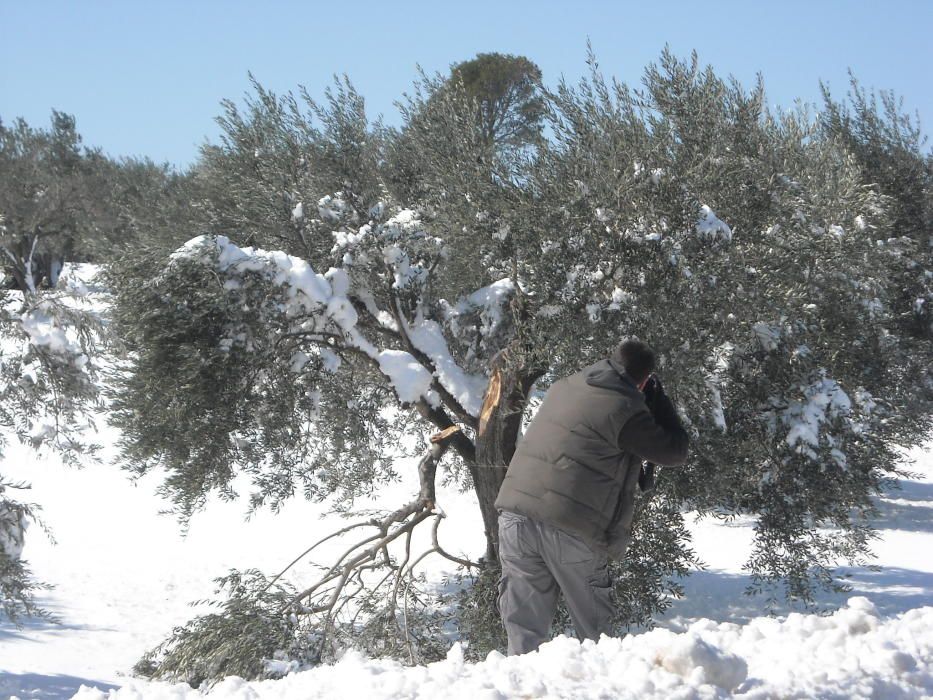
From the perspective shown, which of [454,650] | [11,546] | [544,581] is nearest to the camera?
[454,650]

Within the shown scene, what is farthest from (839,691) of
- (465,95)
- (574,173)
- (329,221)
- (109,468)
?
(109,468)

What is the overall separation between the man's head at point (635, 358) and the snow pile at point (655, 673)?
1.21m

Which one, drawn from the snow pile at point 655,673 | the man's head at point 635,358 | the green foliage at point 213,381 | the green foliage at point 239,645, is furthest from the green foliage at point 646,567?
the snow pile at point 655,673

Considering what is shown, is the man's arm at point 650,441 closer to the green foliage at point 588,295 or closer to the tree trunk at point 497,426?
the green foliage at point 588,295

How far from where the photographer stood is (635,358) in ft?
13.8

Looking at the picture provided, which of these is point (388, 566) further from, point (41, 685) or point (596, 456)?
point (596, 456)

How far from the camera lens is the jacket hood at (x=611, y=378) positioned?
4078 millimetres

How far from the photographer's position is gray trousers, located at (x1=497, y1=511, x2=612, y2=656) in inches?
160

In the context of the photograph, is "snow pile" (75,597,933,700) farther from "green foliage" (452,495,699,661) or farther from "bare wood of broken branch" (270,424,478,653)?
"bare wood of broken branch" (270,424,478,653)

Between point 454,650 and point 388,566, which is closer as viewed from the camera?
point 454,650

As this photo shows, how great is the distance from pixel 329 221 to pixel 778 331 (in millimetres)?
3842

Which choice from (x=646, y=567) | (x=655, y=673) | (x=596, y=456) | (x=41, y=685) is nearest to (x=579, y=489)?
(x=596, y=456)

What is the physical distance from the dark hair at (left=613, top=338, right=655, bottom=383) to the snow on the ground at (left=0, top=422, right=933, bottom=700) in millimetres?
1150

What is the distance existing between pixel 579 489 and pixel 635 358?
0.67 metres
